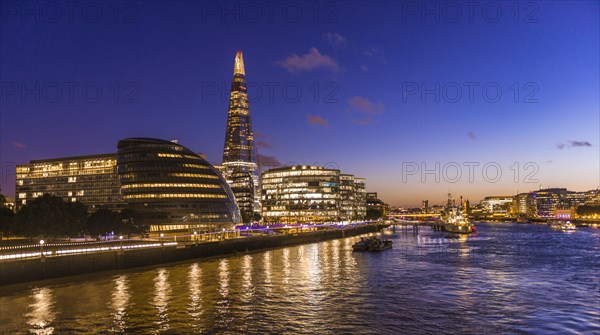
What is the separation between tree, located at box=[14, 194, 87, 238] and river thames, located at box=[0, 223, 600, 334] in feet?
87.6

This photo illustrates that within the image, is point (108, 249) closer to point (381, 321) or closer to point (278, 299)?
point (278, 299)

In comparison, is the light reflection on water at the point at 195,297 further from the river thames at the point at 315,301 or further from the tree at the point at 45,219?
the tree at the point at 45,219

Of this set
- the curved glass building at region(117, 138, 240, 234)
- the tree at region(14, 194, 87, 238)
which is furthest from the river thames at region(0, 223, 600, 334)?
the curved glass building at region(117, 138, 240, 234)

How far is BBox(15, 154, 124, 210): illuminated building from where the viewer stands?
156500 mm

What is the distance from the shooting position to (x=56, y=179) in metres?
171

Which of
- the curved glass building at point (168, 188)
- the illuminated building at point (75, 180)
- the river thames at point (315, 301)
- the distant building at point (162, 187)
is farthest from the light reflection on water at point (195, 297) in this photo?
the illuminated building at point (75, 180)

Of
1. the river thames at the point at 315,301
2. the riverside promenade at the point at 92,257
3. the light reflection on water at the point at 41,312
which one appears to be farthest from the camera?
the riverside promenade at the point at 92,257

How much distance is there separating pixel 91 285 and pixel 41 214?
38.1m

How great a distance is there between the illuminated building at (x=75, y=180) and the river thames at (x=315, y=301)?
96042 millimetres

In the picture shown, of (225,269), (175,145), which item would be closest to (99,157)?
(175,145)

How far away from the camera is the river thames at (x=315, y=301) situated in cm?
3491

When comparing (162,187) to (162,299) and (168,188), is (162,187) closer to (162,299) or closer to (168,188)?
(168,188)

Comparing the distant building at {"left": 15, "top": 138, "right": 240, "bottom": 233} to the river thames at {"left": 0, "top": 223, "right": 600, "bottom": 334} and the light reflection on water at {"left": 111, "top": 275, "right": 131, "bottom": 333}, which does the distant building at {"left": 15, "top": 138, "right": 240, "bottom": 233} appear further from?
the light reflection on water at {"left": 111, "top": 275, "right": 131, "bottom": 333}

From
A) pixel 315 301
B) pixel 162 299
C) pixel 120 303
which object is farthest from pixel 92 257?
pixel 315 301
